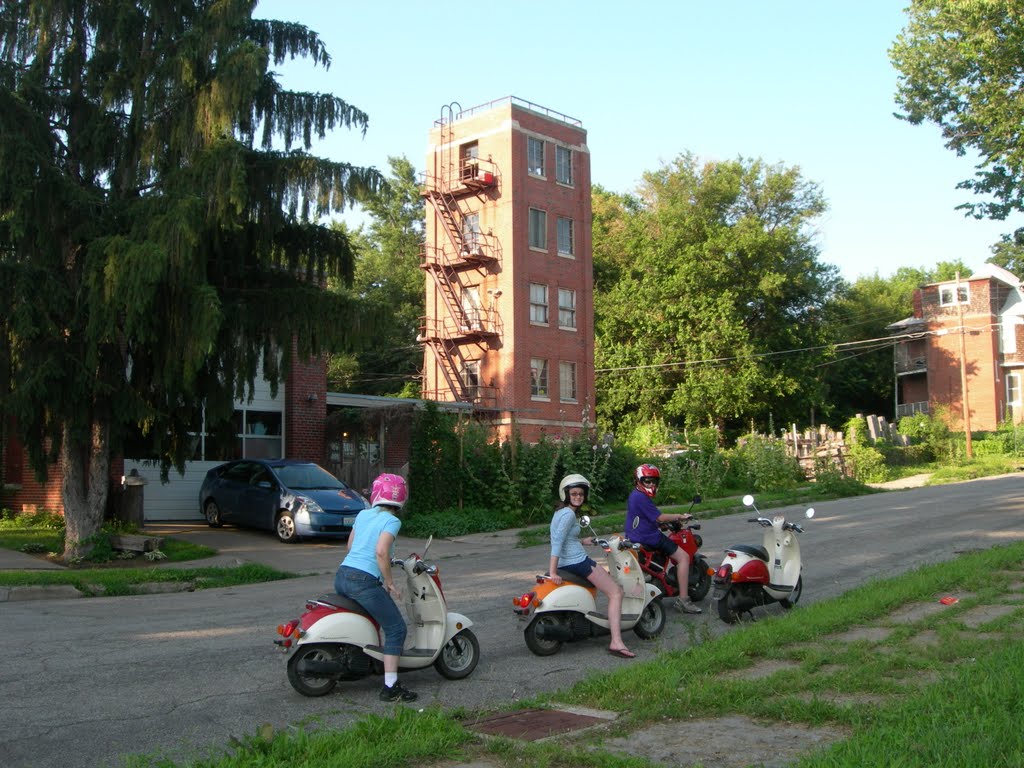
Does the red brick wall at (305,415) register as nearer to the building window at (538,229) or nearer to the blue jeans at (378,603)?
the building window at (538,229)

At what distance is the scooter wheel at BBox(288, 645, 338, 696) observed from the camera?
709 centimetres

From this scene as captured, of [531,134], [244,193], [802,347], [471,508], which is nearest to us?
[244,193]

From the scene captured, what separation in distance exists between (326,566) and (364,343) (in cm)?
399

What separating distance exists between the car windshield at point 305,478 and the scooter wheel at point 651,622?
1208 centimetres

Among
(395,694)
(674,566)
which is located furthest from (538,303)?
(395,694)

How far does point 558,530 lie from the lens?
8656mm

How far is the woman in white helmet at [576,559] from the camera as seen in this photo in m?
8.55

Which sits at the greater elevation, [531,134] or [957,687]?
[531,134]

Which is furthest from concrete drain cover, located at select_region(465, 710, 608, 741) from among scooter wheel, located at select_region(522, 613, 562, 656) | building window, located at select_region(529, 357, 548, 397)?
building window, located at select_region(529, 357, 548, 397)

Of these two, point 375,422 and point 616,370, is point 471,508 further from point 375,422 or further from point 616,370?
point 616,370

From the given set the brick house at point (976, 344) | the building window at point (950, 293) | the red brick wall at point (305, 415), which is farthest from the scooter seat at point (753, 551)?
the building window at point (950, 293)

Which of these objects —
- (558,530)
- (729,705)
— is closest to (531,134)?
(558,530)

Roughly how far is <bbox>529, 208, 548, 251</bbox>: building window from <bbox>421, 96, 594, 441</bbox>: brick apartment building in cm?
4

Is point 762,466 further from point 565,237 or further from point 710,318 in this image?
point 710,318
